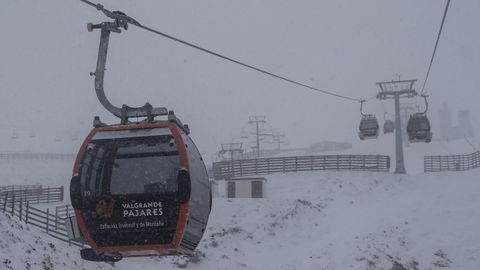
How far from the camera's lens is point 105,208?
30.7ft

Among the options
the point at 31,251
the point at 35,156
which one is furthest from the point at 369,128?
the point at 35,156

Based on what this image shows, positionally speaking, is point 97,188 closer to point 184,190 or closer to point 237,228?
point 184,190

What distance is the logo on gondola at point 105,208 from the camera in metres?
9.37

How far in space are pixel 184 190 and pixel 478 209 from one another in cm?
2293

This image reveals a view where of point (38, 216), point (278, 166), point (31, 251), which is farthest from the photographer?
A: point (278, 166)

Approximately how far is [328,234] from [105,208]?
693 inches

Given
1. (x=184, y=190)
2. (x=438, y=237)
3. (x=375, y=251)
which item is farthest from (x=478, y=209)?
(x=184, y=190)

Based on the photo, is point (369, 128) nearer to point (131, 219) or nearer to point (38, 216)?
point (38, 216)

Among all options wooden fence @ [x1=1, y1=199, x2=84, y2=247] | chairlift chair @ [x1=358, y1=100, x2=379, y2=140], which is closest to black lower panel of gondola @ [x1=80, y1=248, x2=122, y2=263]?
wooden fence @ [x1=1, y1=199, x2=84, y2=247]

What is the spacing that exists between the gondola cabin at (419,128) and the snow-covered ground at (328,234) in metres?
3.57

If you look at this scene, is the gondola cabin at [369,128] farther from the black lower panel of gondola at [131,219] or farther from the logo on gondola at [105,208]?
the logo on gondola at [105,208]

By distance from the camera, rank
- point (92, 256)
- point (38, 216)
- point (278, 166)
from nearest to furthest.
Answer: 1. point (92, 256)
2. point (38, 216)
3. point (278, 166)

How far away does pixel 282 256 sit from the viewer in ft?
74.7

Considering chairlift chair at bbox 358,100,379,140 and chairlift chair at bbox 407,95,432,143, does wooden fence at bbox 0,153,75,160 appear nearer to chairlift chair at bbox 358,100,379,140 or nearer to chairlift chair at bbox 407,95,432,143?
chairlift chair at bbox 358,100,379,140
